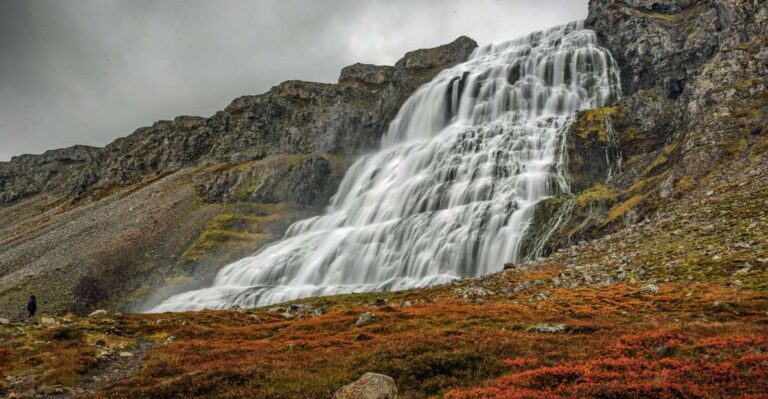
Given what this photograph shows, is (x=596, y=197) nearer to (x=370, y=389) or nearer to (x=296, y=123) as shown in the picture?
(x=370, y=389)

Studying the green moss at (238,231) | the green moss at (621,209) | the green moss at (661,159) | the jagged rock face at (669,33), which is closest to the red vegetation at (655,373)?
the green moss at (621,209)

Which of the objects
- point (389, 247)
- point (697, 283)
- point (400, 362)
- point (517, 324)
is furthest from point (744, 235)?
point (389, 247)

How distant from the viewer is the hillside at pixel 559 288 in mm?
15094

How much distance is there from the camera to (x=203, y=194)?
112375mm

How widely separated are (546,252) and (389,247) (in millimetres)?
21026

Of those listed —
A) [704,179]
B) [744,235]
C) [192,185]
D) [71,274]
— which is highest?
[192,185]

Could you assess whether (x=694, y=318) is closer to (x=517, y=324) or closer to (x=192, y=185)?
(x=517, y=324)

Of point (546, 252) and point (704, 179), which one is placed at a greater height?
point (704, 179)

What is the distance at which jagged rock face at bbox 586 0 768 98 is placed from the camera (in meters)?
70.4

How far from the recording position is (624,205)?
47312 millimetres

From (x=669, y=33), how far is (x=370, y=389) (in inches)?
3861

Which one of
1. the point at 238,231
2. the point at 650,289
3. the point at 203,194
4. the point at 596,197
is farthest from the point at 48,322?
the point at 203,194

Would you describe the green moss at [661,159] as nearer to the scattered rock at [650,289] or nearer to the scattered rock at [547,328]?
the scattered rock at [650,289]

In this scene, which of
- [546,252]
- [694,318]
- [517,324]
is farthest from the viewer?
[546,252]
